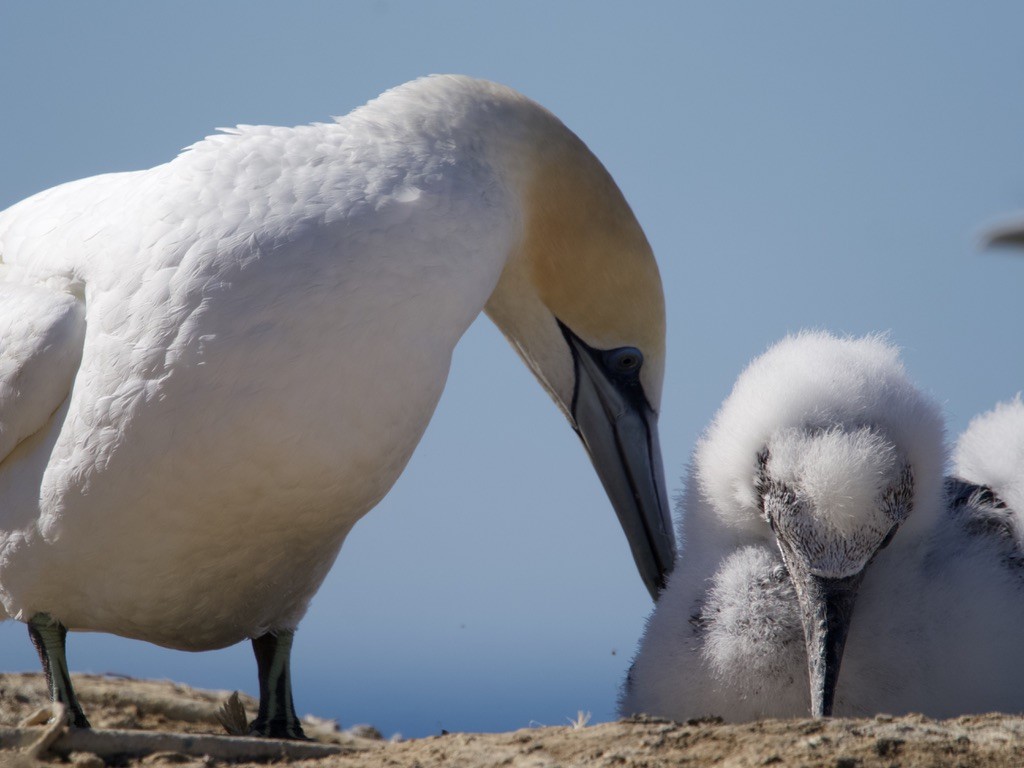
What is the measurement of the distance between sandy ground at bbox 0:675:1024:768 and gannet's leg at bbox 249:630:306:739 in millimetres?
1051

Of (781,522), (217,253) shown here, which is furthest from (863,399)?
(217,253)

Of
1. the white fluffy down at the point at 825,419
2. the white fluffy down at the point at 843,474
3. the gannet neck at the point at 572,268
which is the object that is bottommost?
the white fluffy down at the point at 843,474

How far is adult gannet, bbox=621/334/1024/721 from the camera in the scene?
3246 mm

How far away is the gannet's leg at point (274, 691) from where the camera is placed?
4105 mm

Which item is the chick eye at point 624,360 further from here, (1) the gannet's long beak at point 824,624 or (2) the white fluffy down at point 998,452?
(2) the white fluffy down at point 998,452

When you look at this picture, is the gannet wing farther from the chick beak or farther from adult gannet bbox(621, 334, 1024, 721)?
the chick beak

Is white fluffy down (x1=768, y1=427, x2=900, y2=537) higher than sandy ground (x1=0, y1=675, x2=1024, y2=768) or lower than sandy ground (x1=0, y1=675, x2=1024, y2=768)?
higher

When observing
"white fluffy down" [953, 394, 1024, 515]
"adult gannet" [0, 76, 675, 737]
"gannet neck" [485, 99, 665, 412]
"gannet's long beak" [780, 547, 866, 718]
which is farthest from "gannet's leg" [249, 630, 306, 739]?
"white fluffy down" [953, 394, 1024, 515]

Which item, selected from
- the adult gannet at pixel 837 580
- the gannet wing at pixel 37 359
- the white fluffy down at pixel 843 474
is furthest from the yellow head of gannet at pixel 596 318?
the gannet wing at pixel 37 359

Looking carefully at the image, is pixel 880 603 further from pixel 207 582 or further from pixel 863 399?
pixel 207 582

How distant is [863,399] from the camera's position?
11.4ft

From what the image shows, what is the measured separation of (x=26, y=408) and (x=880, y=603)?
7.48 feet

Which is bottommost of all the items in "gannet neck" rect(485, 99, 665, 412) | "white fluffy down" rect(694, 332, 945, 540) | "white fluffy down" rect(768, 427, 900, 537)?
"white fluffy down" rect(768, 427, 900, 537)

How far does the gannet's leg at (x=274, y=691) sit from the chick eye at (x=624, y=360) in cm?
130
